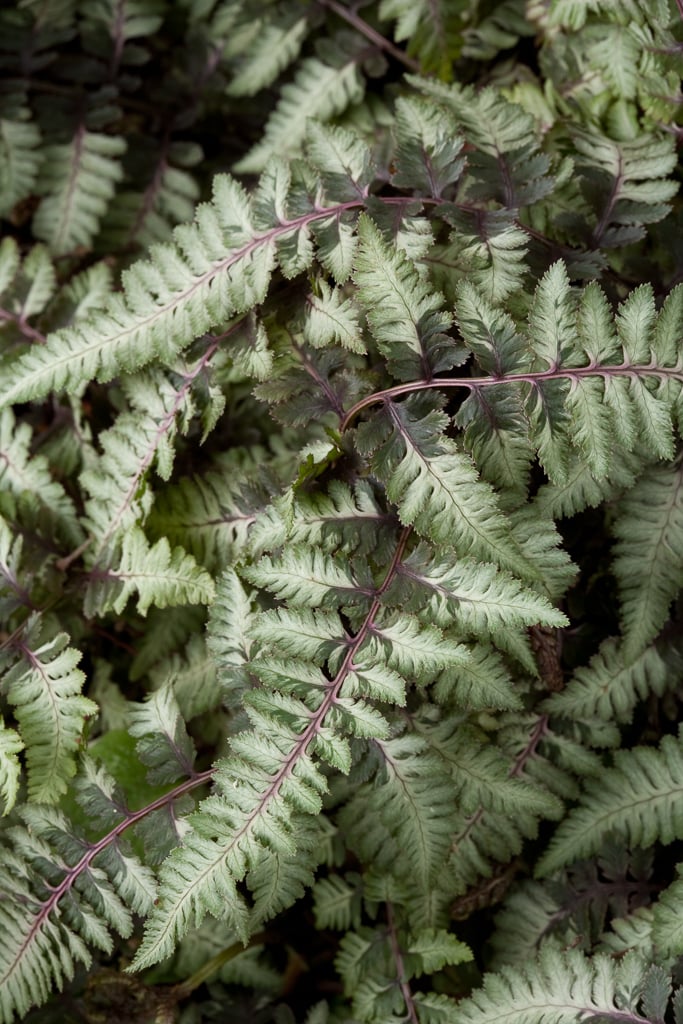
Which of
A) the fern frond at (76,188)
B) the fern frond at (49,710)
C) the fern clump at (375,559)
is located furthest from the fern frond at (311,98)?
the fern frond at (49,710)

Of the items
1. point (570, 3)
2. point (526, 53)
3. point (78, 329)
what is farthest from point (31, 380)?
point (526, 53)

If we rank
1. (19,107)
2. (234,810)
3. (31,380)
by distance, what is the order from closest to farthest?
(234,810), (31,380), (19,107)

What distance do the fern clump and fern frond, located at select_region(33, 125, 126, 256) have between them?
7.5 inches

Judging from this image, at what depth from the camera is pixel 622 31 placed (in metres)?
2.00

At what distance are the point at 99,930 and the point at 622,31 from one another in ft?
7.18

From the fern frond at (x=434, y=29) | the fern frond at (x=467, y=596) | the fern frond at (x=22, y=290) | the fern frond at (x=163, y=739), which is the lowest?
the fern frond at (x=163, y=739)

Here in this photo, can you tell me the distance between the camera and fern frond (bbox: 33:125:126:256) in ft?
8.02

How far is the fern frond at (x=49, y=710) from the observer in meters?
1.82

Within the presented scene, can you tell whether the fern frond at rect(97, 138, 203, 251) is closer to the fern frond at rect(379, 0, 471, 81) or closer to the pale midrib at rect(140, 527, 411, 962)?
the fern frond at rect(379, 0, 471, 81)

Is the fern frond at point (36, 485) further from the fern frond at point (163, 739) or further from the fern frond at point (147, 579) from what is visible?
the fern frond at point (163, 739)

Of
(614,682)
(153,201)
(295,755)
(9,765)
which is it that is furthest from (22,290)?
(614,682)

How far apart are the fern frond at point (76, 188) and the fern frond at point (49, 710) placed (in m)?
1.17

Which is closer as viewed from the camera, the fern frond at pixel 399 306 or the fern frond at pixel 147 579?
the fern frond at pixel 399 306

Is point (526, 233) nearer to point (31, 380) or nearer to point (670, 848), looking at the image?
point (31, 380)
